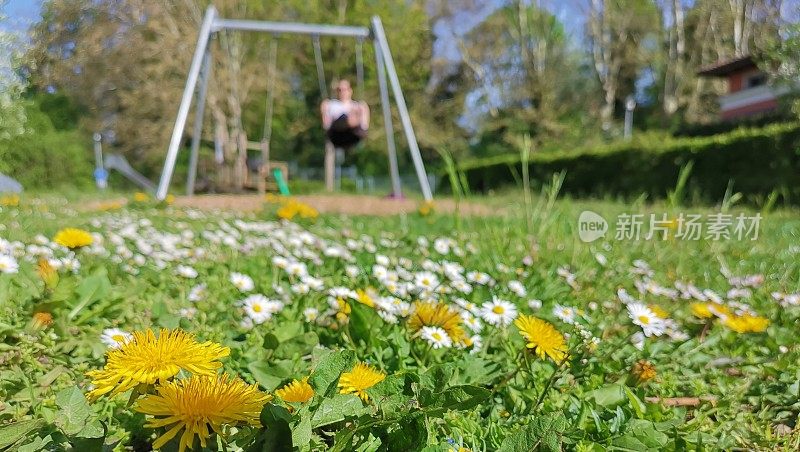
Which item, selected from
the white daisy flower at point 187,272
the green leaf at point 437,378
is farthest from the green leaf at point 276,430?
the white daisy flower at point 187,272

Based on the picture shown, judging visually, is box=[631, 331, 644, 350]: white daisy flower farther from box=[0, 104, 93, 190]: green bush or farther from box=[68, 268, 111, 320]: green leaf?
box=[0, 104, 93, 190]: green bush

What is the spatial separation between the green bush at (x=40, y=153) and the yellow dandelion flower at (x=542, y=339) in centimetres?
112

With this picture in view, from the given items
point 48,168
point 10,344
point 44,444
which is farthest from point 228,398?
point 48,168

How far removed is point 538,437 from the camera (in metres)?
0.68

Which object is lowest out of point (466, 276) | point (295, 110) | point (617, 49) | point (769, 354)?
point (769, 354)

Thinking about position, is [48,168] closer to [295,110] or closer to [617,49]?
[295,110]

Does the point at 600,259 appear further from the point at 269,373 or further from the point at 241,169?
the point at 241,169

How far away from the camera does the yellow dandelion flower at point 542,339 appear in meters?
0.83

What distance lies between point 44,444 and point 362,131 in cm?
648

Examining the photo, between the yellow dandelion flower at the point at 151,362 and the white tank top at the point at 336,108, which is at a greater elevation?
the white tank top at the point at 336,108

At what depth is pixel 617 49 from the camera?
67.9ft

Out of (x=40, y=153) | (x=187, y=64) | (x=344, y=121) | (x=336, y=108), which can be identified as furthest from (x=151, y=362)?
(x=187, y=64)

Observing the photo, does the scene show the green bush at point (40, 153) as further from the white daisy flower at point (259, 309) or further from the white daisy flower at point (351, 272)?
the white daisy flower at point (351, 272)

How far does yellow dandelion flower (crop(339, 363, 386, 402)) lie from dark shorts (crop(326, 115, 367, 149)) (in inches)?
244
